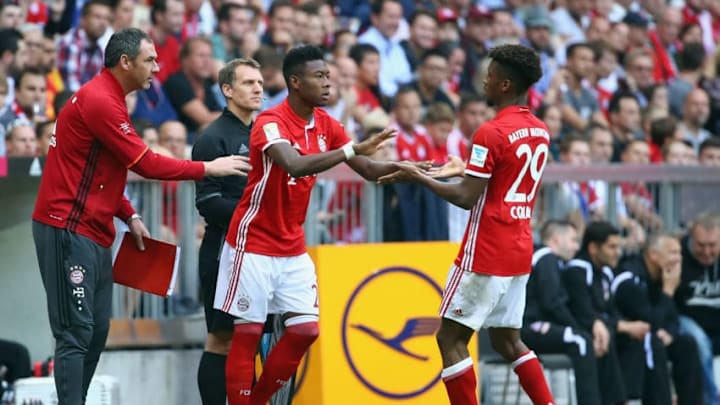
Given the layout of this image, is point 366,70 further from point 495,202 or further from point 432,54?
point 495,202

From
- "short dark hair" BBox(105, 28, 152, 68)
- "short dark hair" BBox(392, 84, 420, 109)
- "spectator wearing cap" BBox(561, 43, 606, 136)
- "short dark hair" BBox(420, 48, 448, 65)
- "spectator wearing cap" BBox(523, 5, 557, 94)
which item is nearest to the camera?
"short dark hair" BBox(105, 28, 152, 68)

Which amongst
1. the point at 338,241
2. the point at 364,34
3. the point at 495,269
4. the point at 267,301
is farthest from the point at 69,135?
the point at 364,34

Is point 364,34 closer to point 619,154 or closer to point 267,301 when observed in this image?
point 619,154

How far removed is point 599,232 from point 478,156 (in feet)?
13.0

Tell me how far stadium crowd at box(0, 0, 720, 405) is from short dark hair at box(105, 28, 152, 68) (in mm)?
2582

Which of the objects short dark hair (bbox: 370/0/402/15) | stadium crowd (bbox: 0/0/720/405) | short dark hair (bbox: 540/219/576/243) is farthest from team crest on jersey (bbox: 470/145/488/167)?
short dark hair (bbox: 370/0/402/15)

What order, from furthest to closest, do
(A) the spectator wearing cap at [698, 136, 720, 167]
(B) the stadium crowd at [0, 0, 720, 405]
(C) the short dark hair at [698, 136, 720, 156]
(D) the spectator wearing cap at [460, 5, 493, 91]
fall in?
(D) the spectator wearing cap at [460, 5, 493, 91]
(C) the short dark hair at [698, 136, 720, 156]
(A) the spectator wearing cap at [698, 136, 720, 167]
(B) the stadium crowd at [0, 0, 720, 405]

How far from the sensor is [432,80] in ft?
53.5

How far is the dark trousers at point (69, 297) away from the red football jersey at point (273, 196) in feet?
3.01

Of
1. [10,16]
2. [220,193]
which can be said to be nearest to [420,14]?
[10,16]

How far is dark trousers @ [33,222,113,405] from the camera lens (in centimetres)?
884

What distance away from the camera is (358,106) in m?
15.4

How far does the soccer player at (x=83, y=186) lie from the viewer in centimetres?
882

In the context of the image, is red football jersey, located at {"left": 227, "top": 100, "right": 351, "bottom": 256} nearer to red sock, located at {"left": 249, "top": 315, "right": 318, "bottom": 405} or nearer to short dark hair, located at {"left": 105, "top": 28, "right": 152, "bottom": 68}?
red sock, located at {"left": 249, "top": 315, "right": 318, "bottom": 405}
